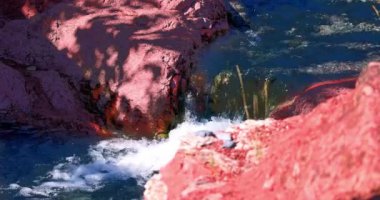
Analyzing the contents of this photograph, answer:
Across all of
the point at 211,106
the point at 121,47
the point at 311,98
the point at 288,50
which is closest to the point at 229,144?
the point at 311,98

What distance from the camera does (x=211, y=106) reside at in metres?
5.64

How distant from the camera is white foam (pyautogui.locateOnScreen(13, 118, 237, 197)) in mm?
4945

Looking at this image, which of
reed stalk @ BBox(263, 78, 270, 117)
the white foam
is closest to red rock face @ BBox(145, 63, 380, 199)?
the white foam

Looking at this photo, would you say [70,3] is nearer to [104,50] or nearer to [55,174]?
[104,50]

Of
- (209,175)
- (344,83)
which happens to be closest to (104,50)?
(344,83)

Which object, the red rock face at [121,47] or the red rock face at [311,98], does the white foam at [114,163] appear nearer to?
the red rock face at [121,47]

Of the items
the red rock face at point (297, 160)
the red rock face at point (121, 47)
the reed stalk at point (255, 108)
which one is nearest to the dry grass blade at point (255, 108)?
the reed stalk at point (255, 108)

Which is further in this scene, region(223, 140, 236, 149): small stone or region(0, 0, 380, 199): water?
region(0, 0, 380, 199): water

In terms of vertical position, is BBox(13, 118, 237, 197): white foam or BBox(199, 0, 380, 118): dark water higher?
BBox(199, 0, 380, 118): dark water

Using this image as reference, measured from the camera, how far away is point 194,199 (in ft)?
10.3

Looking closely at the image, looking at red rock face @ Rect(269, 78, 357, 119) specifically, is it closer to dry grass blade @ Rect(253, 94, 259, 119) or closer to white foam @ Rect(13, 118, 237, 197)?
dry grass blade @ Rect(253, 94, 259, 119)

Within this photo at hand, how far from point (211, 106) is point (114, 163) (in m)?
1.06

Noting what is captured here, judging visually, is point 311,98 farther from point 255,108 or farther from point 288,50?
point 288,50

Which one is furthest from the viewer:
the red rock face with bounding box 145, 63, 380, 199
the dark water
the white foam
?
the dark water
